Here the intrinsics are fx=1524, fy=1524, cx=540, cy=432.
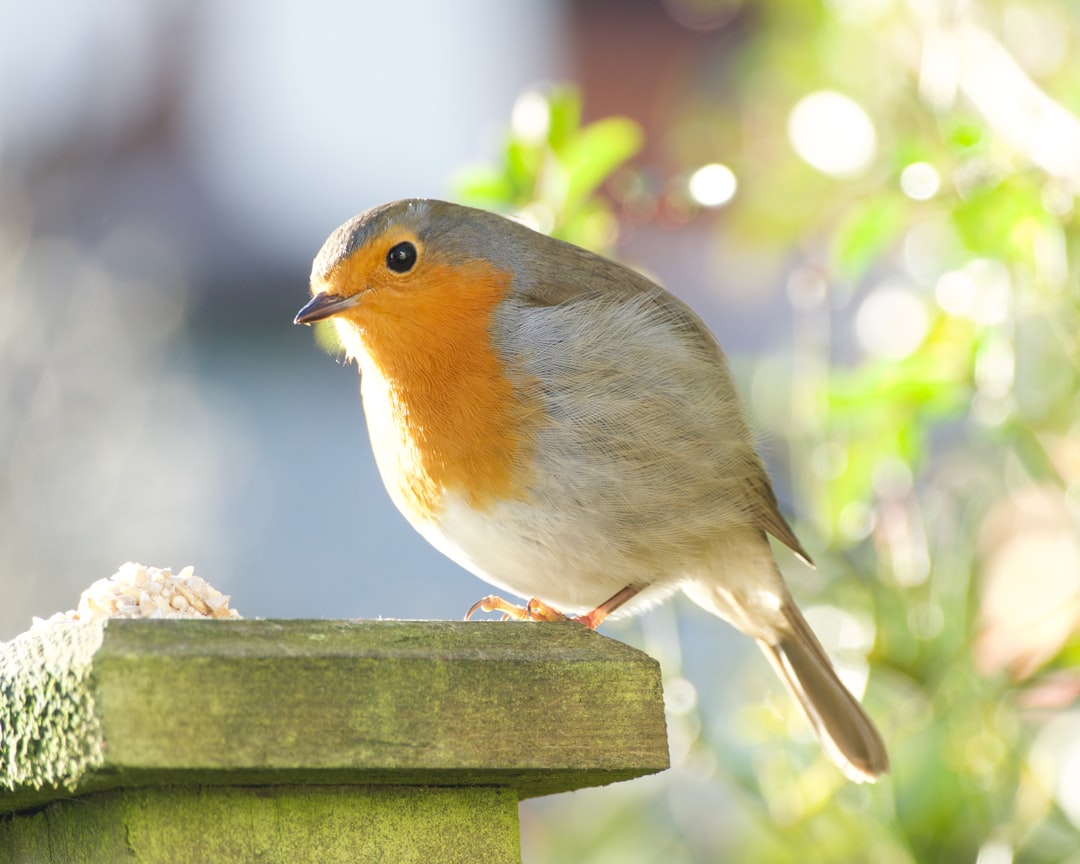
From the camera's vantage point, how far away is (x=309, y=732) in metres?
1.26

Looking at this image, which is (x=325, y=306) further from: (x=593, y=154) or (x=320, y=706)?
(x=320, y=706)

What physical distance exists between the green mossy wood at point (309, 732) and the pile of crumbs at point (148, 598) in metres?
0.20

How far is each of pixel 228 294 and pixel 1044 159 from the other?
5810 millimetres

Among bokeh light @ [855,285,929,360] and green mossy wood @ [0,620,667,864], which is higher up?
bokeh light @ [855,285,929,360]

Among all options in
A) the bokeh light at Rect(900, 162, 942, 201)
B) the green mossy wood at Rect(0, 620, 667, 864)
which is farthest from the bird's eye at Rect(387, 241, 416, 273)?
the green mossy wood at Rect(0, 620, 667, 864)

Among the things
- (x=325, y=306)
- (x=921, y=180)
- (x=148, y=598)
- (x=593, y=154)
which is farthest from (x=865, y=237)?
(x=148, y=598)

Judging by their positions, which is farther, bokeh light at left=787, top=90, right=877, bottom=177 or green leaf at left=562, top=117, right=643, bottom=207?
bokeh light at left=787, top=90, right=877, bottom=177

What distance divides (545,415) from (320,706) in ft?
3.54

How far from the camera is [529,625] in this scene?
144 cm

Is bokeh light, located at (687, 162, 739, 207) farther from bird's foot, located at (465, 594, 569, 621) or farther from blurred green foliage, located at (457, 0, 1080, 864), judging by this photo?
bird's foot, located at (465, 594, 569, 621)

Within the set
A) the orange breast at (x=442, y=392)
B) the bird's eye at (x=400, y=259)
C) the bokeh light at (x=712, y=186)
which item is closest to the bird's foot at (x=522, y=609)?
the orange breast at (x=442, y=392)

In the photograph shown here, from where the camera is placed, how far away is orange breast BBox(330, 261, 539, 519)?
2307 millimetres

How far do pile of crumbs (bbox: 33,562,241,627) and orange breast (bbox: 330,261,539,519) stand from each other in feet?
2.42

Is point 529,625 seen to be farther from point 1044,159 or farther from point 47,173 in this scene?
point 47,173
